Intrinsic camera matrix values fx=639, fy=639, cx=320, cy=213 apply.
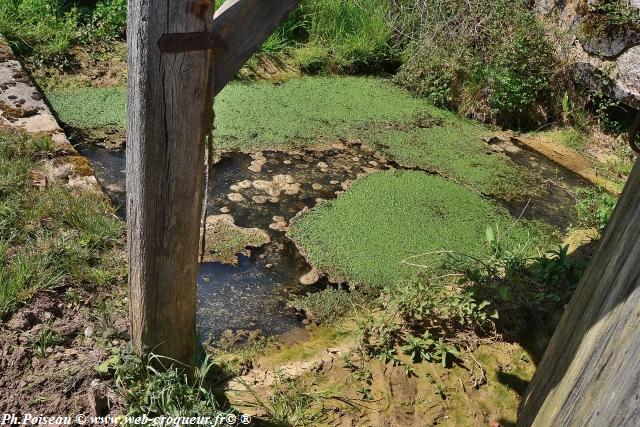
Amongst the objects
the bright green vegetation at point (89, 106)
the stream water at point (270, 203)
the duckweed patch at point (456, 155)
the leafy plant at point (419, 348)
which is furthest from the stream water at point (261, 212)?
the leafy plant at point (419, 348)

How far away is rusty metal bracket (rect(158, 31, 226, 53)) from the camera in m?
1.90

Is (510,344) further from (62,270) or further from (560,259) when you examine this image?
(62,270)

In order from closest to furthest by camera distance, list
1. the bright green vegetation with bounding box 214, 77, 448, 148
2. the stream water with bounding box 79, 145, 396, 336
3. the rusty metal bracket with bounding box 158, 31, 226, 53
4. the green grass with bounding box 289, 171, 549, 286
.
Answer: the rusty metal bracket with bounding box 158, 31, 226, 53
the stream water with bounding box 79, 145, 396, 336
the green grass with bounding box 289, 171, 549, 286
the bright green vegetation with bounding box 214, 77, 448, 148

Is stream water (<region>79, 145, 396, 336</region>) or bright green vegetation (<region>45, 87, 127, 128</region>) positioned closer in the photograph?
stream water (<region>79, 145, 396, 336</region>)

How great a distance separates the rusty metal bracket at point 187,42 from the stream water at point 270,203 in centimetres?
177

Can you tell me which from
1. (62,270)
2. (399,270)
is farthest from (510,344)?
(62,270)

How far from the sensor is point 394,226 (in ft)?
14.1

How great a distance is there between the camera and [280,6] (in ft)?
6.70

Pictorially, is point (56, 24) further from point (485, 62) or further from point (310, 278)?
point (485, 62)

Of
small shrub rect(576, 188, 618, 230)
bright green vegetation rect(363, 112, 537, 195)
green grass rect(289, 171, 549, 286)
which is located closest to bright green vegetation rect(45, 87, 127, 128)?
green grass rect(289, 171, 549, 286)

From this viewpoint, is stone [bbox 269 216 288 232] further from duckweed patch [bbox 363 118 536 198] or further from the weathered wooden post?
the weathered wooden post

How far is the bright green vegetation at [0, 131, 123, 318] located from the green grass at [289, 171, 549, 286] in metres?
1.26

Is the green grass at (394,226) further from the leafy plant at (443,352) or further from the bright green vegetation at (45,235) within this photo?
the bright green vegetation at (45,235)

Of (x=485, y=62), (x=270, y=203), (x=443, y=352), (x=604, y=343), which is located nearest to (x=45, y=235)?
(x=270, y=203)
